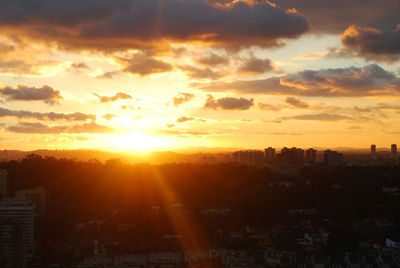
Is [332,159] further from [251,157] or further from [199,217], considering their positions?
[199,217]

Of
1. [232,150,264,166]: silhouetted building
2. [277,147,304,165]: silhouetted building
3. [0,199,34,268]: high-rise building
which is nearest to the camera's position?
[0,199,34,268]: high-rise building

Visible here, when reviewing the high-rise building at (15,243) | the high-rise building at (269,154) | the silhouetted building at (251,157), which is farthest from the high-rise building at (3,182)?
the high-rise building at (269,154)

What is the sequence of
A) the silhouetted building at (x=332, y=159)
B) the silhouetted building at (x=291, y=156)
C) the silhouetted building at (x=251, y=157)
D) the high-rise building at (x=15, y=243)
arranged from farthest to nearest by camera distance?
the silhouetted building at (x=251, y=157)
the silhouetted building at (x=291, y=156)
the silhouetted building at (x=332, y=159)
the high-rise building at (x=15, y=243)

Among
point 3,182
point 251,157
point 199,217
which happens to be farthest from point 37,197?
point 251,157

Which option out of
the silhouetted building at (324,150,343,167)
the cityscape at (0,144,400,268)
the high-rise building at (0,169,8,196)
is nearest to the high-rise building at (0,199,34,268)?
the cityscape at (0,144,400,268)

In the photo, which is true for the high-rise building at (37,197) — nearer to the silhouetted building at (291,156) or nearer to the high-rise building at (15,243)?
the high-rise building at (15,243)

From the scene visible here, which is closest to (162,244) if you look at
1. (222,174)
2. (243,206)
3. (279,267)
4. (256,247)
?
(256,247)

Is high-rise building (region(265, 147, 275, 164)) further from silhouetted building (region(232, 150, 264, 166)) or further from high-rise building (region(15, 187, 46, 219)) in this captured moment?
high-rise building (region(15, 187, 46, 219))

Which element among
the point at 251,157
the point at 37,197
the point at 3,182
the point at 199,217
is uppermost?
the point at 251,157

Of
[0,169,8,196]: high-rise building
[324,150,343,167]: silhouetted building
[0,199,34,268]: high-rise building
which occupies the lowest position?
[0,199,34,268]: high-rise building

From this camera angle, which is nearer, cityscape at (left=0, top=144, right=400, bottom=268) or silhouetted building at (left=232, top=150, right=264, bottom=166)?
cityscape at (left=0, top=144, right=400, bottom=268)

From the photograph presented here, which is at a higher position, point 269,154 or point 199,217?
point 269,154

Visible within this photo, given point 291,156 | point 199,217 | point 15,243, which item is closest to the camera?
point 15,243
